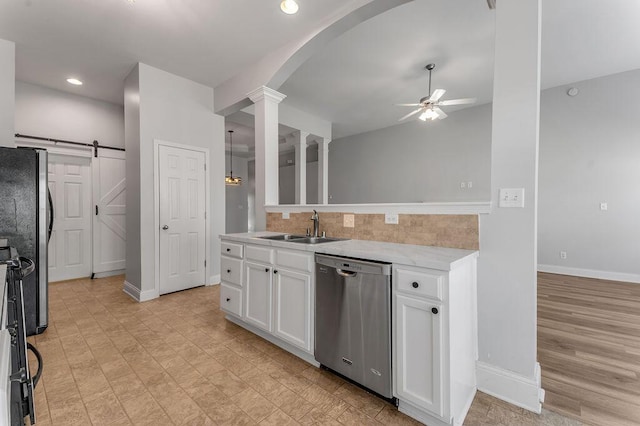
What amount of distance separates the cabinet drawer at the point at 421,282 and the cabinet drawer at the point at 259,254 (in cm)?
112

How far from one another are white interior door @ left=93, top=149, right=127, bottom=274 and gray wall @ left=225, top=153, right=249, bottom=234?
13.9ft

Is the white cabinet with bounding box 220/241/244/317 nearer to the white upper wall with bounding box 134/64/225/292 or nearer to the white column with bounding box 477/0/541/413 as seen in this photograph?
the white upper wall with bounding box 134/64/225/292

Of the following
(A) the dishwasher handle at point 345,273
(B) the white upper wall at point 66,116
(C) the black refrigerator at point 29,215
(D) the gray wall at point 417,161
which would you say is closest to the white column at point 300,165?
(D) the gray wall at point 417,161

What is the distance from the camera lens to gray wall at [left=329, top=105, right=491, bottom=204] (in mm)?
5422

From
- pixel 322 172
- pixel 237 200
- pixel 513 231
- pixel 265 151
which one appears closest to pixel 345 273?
pixel 513 231

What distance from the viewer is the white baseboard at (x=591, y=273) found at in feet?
13.9

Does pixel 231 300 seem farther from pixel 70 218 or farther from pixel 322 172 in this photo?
pixel 322 172

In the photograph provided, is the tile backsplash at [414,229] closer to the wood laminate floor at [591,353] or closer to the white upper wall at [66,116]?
the wood laminate floor at [591,353]

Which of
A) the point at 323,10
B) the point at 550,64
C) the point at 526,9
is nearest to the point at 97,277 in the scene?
the point at 323,10

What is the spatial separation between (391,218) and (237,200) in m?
7.97

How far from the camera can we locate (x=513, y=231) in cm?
174

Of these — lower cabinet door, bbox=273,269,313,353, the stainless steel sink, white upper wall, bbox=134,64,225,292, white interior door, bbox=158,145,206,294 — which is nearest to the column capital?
white upper wall, bbox=134,64,225,292

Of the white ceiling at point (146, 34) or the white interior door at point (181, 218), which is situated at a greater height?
the white ceiling at point (146, 34)

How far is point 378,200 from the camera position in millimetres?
6809
